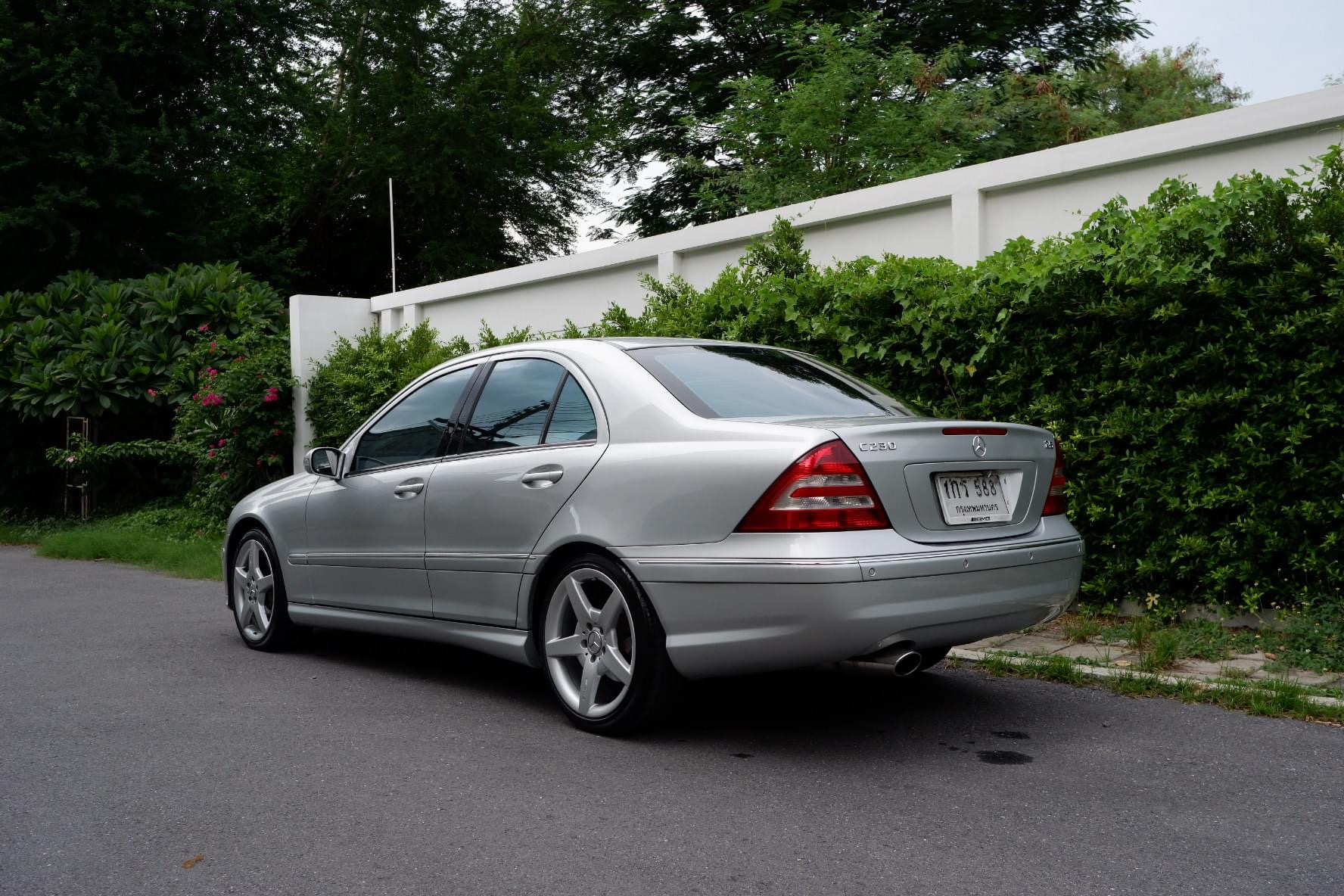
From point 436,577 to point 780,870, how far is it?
265cm

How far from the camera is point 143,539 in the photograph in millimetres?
13492

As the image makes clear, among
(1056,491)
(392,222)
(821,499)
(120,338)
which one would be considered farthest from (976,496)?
(120,338)

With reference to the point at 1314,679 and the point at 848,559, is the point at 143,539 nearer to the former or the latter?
the point at 848,559

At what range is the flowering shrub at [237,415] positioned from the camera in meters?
14.2

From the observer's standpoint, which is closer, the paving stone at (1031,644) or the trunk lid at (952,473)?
the trunk lid at (952,473)

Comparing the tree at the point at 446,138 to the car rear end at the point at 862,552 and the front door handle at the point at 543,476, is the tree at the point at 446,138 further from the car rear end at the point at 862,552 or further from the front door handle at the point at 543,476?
the car rear end at the point at 862,552

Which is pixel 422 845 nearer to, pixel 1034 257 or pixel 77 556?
pixel 1034 257

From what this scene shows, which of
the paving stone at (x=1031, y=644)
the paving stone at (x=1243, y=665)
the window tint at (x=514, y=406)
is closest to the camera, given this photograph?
the window tint at (x=514, y=406)

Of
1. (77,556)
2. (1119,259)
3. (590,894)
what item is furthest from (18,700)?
(77,556)

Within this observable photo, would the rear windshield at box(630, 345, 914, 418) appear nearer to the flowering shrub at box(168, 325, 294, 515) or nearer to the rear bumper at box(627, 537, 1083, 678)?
the rear bumper at box(627, 537, 1083, 678)

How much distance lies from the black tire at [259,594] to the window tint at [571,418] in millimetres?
2360

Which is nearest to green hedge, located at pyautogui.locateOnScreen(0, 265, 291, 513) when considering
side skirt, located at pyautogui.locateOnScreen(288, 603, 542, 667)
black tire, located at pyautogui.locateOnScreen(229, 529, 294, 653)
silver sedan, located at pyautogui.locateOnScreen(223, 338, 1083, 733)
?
black tire, located at pyautogui.locateOnScreen(229, 529, 294, 653)

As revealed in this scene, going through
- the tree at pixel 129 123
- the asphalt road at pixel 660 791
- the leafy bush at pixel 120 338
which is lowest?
the asphalt road at pixel 660 791

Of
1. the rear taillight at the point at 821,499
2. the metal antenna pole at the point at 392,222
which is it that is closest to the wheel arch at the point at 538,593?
the rear taillight at the point at 821,499
